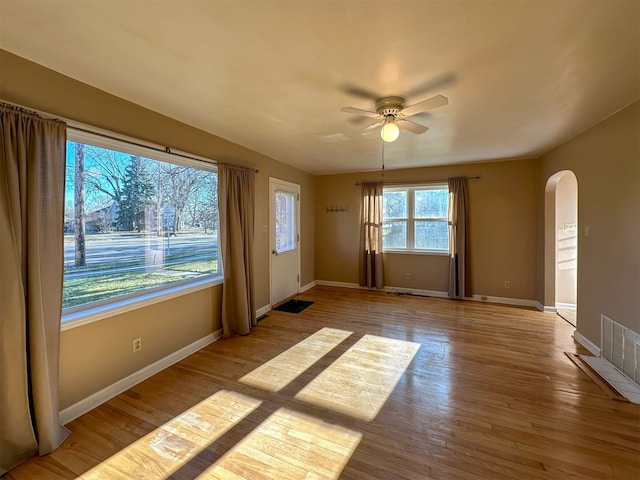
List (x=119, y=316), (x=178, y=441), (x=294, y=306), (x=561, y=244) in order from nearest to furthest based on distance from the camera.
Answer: (x=178, y=441)
(x=119, y=316)
(x=561, y=244)
(x=294, y=306)

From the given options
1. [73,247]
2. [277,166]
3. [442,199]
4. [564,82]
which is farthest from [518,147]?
[73,247]

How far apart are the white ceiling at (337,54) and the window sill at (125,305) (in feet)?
5.63

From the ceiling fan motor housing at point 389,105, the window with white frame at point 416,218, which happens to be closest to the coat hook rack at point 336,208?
the window with white frame at point 416,218

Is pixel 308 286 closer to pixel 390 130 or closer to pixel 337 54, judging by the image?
pixel 390 130

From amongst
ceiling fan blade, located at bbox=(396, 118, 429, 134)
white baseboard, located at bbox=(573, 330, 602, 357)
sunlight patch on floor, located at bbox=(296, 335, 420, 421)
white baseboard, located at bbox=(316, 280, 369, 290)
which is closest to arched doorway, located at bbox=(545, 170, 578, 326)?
white baseboard, located at bbox=(573, 330, 602, 357)

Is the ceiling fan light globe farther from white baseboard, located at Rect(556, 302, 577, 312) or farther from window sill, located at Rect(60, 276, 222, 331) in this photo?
white baseboard, located at Rect(556, 302, 577, 312)

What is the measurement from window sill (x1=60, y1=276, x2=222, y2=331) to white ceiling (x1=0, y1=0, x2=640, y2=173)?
1715mm

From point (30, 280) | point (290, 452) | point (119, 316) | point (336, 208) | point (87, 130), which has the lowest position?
point (290, 452)

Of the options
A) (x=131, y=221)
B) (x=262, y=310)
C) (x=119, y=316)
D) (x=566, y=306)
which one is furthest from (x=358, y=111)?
(x=566, y=306)

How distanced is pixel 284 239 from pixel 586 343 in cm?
420

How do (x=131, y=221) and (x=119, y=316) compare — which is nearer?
(x=119, y=316)

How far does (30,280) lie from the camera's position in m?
1.67

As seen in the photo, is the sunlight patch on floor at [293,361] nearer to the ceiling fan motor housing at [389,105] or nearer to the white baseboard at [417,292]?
the white baseboard at [417,292]

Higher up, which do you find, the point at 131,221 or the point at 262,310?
the point at 131,221
